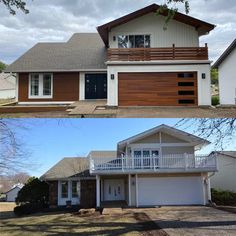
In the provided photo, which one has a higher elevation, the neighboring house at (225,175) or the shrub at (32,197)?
the neighboring house at (225,175)

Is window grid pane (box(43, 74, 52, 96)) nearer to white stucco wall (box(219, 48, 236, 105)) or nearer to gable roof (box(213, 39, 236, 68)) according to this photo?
gable roof (box(213, 39, 236, 68))

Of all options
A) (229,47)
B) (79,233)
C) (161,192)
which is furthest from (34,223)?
(229,47)

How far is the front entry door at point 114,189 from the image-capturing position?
79.4ft

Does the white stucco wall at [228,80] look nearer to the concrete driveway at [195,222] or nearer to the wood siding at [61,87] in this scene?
the wood siding at [61,87]

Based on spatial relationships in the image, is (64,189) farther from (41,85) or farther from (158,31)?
(158,31)

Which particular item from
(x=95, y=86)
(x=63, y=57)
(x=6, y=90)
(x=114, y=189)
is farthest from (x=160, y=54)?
(x=6, y=90)

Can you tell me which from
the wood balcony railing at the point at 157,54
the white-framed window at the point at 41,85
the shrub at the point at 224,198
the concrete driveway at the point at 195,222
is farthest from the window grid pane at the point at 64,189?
the shrub at the point at 224,198

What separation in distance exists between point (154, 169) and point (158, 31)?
30.5ft

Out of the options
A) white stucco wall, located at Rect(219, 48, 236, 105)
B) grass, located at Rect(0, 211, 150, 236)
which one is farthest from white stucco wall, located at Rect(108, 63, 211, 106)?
grass, located at Rect(0, 211, 150, 236)

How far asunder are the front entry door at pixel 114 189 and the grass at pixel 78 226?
7670mm

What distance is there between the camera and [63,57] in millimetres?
26328

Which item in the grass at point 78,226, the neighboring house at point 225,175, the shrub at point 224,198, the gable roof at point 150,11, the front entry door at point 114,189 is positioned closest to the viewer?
the grass at point 78,226

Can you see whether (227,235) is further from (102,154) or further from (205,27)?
(205,27)

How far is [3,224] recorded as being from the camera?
595 inches
